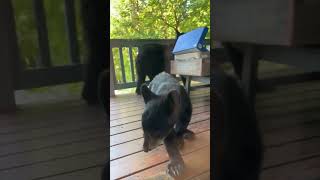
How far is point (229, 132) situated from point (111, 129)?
0.26 meters

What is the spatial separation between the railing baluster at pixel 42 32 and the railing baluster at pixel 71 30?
4 cm

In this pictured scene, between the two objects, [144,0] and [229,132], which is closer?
[144,0]

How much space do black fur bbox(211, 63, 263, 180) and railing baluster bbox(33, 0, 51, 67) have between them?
0.34 metres

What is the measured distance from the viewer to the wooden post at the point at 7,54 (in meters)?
0.72

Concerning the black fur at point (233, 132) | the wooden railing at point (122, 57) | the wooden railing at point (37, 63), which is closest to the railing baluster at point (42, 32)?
the wooden railing at point (37, 63)

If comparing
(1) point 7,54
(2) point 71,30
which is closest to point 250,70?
(2) point 71,30

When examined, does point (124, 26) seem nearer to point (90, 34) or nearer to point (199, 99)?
point (90, 34)

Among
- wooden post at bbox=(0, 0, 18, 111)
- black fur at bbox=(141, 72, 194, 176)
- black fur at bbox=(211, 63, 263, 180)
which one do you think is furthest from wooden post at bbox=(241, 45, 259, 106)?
wooden post at bbox=(0, 0, 18, 111)

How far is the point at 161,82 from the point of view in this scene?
790 millimetres

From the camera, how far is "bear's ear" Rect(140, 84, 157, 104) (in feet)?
2.58

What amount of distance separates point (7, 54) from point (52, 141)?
194mm

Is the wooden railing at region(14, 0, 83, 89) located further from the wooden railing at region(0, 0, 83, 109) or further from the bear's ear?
the bear's ear

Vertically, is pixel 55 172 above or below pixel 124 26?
below

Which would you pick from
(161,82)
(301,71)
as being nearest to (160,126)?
(161,82)
